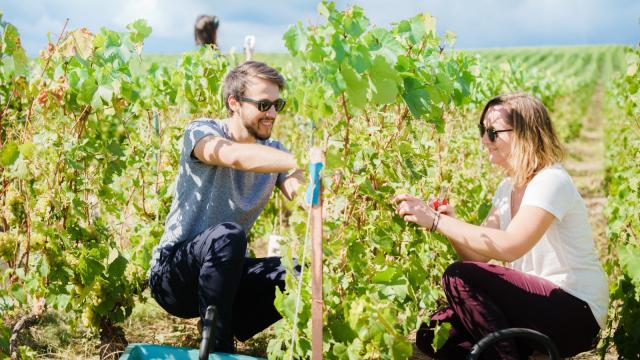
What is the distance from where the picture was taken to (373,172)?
1793mm

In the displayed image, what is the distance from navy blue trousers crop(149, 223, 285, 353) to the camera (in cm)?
212

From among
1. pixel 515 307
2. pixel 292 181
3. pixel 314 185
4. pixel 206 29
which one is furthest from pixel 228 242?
pixel 206 29

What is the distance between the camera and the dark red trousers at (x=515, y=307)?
193 cm

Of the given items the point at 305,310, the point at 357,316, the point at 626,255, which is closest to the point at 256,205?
the point at 305,310

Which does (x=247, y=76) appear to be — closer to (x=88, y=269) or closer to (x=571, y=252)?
(x=88, y=269)

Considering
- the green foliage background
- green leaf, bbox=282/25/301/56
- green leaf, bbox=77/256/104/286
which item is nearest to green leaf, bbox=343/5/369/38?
the green foliage background

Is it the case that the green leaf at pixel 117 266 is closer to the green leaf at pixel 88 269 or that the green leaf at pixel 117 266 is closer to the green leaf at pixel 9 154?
the green leaf at pixel 88 269

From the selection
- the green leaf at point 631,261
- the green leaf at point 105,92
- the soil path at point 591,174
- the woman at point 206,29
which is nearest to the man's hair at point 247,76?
the green leaf at point 105,92

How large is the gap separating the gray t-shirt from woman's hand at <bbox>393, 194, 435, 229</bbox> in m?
0.77

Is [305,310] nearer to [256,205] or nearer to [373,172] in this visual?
[373,172]

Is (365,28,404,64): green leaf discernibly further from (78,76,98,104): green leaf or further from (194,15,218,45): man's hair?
(194,15,218,45): man's hair

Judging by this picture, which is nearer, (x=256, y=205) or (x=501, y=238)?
(x=501, y=238)

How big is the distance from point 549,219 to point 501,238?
16cm

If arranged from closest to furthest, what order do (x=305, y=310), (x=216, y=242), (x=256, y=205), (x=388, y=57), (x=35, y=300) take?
(x=388, y=57)
(x=305, y=310)
(x=216, y=242)
(x=35, y=300)
(x=256, y=205)
